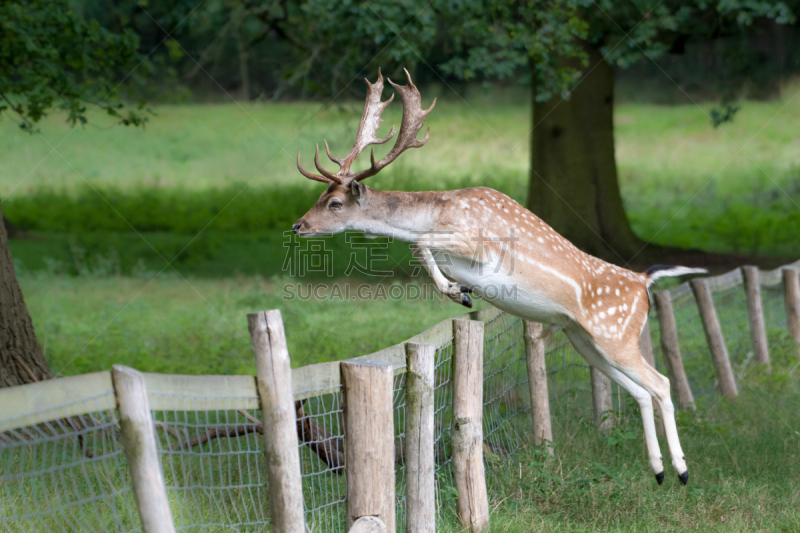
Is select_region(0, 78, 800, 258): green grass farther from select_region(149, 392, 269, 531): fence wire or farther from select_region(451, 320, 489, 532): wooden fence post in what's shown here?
select_region(451, 320, 489, 532): wooden fence post

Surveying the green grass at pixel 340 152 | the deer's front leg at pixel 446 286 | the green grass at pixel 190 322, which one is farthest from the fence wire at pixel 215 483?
the green grass at pixel 340 152

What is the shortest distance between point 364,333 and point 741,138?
17.4m

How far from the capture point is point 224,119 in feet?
76.4

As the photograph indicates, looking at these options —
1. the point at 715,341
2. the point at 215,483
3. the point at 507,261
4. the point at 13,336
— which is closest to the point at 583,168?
the point at 715,341

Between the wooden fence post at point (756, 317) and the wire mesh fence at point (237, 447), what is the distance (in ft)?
0.48

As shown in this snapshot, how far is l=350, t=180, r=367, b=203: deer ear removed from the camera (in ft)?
15.9

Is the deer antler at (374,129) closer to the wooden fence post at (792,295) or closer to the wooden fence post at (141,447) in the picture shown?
the wooden fence post at (141,447)

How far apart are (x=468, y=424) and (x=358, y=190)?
1.62m

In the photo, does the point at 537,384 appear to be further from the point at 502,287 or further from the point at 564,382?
the point at 564,382

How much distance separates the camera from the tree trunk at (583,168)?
37.3ft

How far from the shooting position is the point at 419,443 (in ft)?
12.3

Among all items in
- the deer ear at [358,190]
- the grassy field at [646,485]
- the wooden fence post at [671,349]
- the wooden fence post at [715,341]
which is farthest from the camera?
the wooden fence post at [715,341]

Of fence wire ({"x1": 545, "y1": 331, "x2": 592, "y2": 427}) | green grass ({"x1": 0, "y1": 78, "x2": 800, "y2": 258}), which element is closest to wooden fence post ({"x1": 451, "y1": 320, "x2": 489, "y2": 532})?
fence wire ({"x1": 545, "y1": 331, "x2": 592, "y2": 427})

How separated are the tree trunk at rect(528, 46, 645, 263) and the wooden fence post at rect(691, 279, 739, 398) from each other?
176 inches
